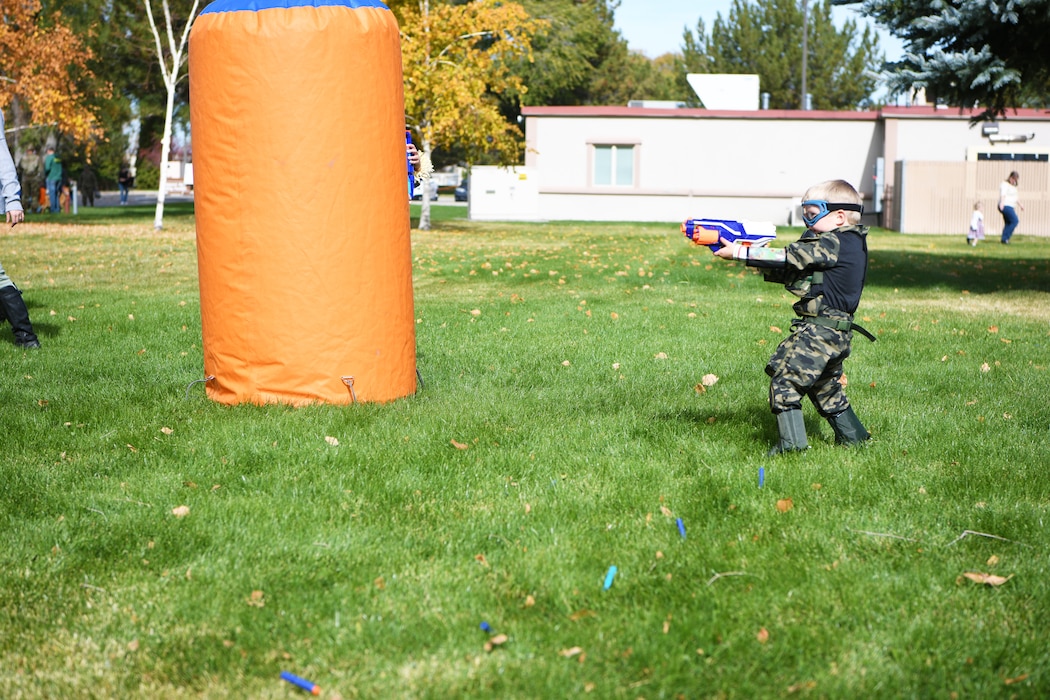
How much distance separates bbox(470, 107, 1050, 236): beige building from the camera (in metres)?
33.8

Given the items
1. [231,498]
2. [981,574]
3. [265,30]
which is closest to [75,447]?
[231,498]

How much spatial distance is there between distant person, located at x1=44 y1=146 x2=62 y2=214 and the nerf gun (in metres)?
30.8

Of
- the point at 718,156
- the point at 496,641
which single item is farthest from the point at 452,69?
the point at 496,641

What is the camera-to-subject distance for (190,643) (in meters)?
3.54

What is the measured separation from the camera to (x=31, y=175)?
3631cm

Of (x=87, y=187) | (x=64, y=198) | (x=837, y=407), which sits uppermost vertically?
(x=87, y=187)

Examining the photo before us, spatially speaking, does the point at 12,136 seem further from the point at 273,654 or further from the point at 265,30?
the point at 273,654

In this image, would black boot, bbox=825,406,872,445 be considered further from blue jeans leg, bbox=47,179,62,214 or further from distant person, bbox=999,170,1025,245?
blue jeans leg, bbox=47,179,62,214

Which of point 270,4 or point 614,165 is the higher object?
point 270,4

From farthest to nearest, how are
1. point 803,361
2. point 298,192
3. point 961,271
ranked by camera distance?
1. point 961,271
2. point 298,192
3. point 803,361

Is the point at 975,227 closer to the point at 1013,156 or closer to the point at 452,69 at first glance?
the point at 1013,156

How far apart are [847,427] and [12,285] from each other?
267 inches

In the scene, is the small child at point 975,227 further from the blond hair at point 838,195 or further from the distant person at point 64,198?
the distant person at point 64,198

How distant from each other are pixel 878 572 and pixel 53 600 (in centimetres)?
306
